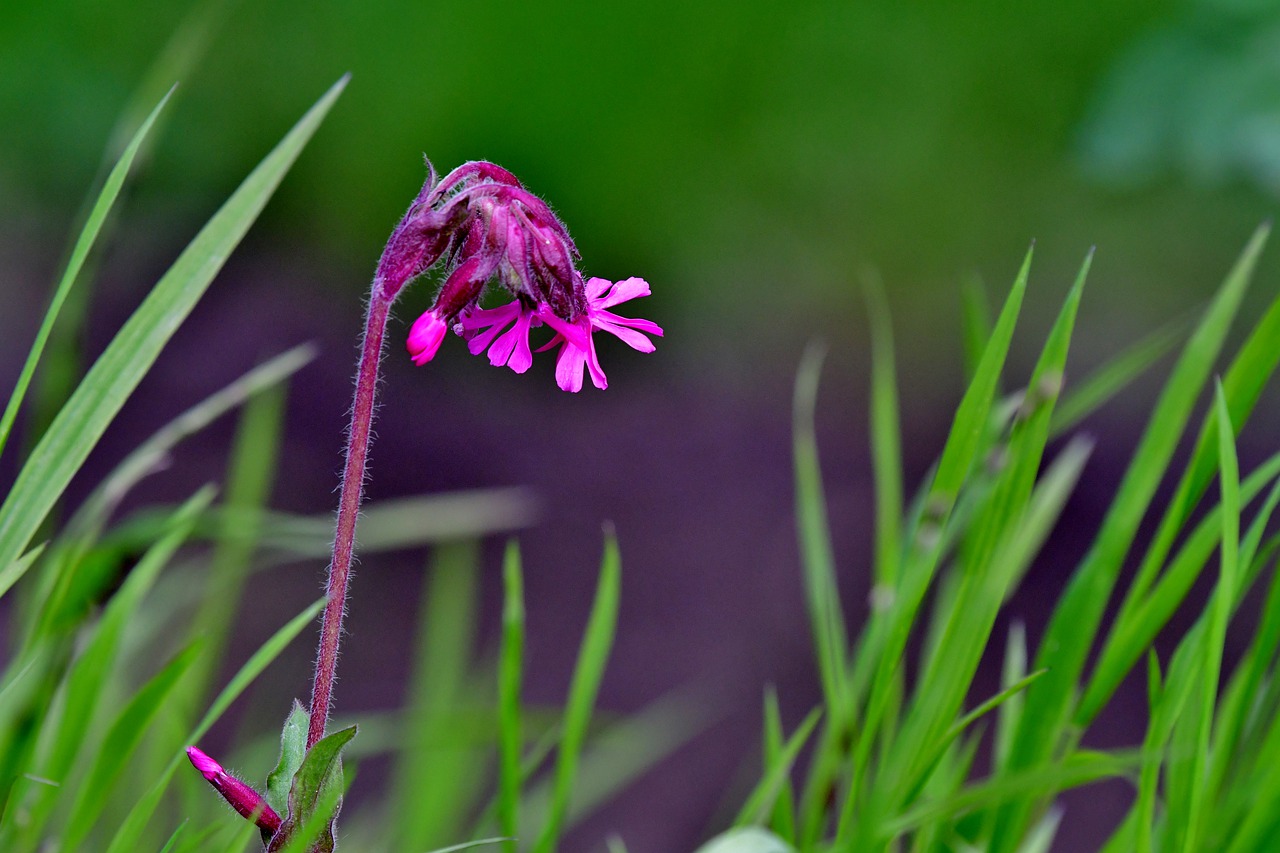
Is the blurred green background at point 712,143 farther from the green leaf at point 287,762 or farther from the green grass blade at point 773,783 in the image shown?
the green leaf at point 287,762

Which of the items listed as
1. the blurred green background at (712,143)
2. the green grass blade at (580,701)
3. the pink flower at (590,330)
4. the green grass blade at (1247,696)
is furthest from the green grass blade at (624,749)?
the blurred green background at (712,143)

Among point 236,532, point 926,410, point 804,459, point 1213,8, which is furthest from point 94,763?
point 926,410

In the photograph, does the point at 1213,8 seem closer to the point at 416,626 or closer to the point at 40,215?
the point at 416,626

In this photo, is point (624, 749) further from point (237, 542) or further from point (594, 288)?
point (594, 288)

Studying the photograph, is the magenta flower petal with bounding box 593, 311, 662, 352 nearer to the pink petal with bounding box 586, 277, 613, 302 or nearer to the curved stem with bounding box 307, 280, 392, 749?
the pink petal with bounding box 586, 277, 613, 302

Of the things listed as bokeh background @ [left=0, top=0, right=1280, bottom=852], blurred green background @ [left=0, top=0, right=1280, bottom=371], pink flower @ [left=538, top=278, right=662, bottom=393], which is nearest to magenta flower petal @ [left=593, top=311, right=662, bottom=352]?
pink flower @ [left=538, top=278, right=662, bottom=393]
